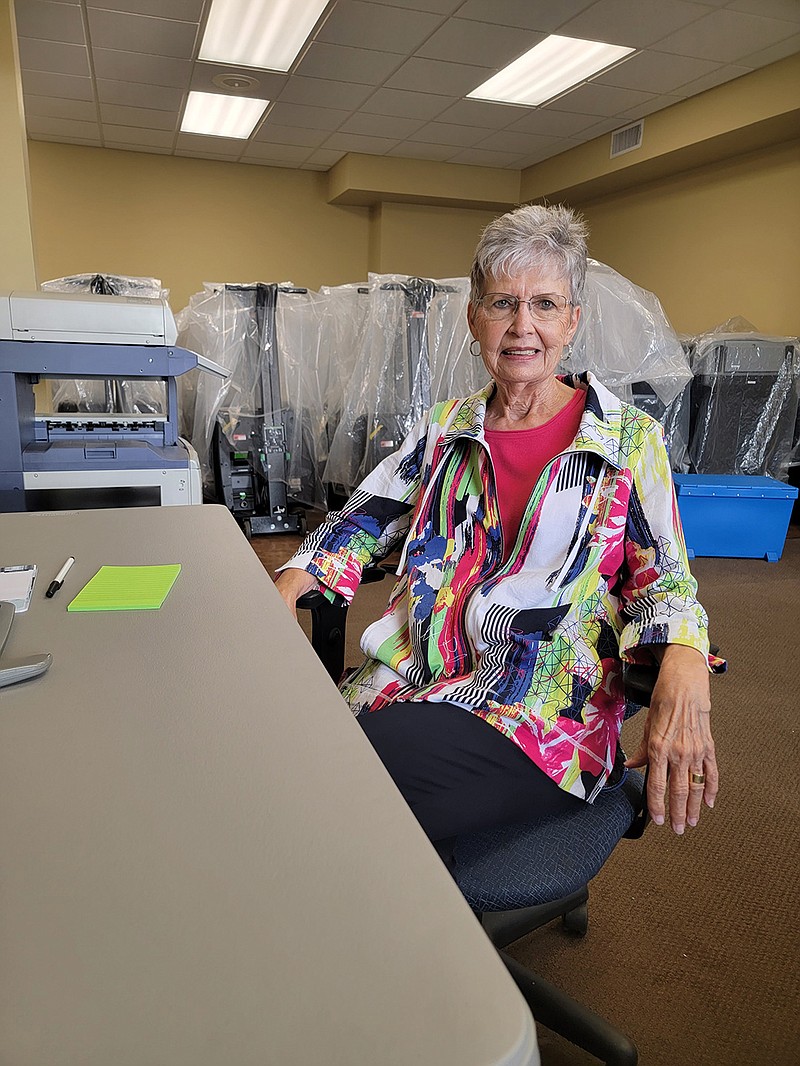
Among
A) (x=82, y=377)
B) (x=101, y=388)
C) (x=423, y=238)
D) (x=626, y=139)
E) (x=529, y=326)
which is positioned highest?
(x=626, y=139)

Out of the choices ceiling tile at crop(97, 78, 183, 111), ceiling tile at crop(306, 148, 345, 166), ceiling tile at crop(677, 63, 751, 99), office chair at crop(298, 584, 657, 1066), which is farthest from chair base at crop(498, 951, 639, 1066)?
ceiling tile at crop(306, 148, 345, 166)

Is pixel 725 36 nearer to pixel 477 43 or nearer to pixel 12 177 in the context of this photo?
pixel 477 43

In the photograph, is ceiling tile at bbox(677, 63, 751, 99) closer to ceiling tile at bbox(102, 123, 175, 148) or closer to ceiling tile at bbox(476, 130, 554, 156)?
ceiling tile at bbox(476, 130, 554, 156)

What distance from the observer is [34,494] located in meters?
2.37

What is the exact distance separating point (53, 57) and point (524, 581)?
522cm

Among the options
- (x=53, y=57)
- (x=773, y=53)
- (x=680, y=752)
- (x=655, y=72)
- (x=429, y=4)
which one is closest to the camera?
(x=680, y=752)

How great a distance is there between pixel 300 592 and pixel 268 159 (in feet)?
22.8

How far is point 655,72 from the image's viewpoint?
4844 millimetres

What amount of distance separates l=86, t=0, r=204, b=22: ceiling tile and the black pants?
4296 mm

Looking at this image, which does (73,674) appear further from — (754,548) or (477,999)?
(754,548)

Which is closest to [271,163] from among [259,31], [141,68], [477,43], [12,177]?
[141,68]

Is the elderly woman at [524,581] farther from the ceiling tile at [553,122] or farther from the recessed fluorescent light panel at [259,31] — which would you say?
the ceiling tile at [553,122]

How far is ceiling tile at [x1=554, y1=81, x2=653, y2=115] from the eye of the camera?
519 cm

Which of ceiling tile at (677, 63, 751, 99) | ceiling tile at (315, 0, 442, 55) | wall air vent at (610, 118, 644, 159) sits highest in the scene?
ceiling tile at (677, 63, 751, 99)
